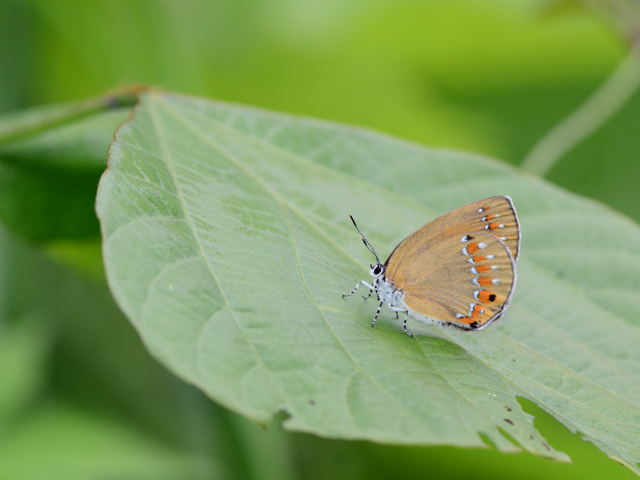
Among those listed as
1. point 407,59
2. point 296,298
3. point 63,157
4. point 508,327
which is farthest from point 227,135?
point 407,59

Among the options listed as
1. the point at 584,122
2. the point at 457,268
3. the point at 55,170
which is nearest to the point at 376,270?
the point at 457,268

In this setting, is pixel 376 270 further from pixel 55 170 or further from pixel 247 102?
pixel 247 102

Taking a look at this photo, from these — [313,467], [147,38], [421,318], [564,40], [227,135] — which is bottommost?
[313,467]

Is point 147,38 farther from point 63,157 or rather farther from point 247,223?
point 247,223

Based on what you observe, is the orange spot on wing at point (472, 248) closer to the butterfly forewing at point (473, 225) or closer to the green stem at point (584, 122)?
the butterfly forewing at point (473, 225)

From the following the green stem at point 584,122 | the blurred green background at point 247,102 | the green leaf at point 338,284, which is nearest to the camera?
the green leaf at point 338,284

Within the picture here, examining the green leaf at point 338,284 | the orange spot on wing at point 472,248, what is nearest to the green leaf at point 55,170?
the green leaf at point 338,284
